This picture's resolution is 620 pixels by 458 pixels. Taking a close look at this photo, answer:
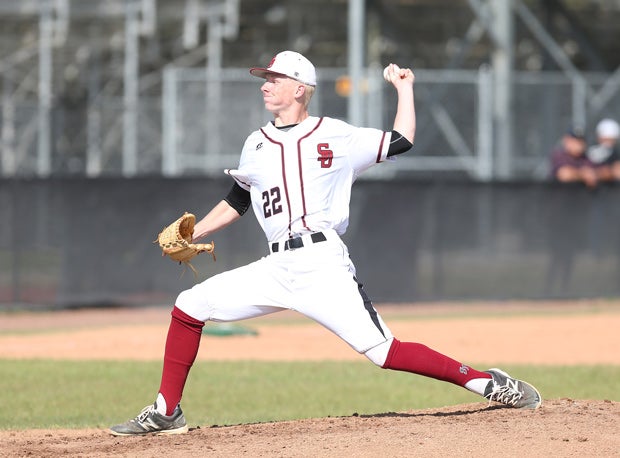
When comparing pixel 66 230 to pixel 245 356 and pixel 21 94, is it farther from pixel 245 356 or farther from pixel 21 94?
pixel 21 94

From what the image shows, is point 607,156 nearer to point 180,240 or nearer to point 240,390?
point 240,390

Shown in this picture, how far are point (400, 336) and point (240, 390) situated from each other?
3131 mm

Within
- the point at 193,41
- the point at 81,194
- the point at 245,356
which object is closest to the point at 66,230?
the point at 81,194

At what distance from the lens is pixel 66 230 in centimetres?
1466

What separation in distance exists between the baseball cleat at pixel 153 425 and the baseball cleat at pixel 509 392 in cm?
161

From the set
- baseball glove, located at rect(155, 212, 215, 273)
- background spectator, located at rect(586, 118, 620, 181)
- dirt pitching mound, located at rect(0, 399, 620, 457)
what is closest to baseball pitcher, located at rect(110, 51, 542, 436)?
baseball glove, located at rect(155, 212, 215, 273)

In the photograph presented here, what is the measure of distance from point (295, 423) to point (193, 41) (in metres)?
→ 16.1

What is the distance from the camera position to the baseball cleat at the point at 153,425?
651 centimetres

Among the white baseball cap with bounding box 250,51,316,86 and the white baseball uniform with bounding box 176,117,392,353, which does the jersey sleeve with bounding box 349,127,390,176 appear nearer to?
the white baseball uniform with bounding box 176,117,392,353

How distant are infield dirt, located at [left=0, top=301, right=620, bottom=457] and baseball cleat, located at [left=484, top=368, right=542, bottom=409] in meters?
0.06

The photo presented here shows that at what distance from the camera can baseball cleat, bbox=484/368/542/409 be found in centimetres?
655

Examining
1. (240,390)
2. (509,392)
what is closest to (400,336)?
(240,390)

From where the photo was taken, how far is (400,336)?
12312mm

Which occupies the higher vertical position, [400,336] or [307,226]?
[307,226]
